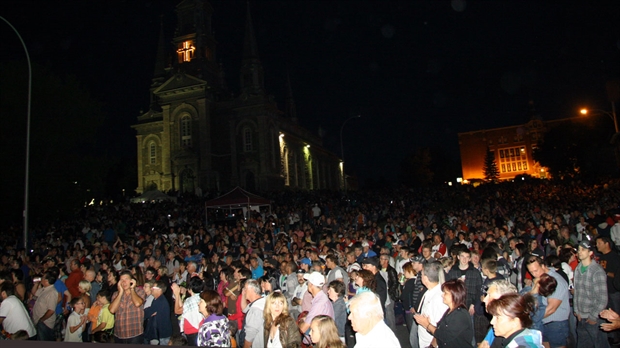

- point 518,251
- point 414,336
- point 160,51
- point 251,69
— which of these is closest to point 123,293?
point 414,336

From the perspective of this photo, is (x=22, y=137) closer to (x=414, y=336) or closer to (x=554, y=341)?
(x=414, y=336)

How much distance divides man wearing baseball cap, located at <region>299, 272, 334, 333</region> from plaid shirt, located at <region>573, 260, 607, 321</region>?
344cm

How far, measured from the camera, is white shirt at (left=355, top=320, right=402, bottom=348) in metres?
3.70

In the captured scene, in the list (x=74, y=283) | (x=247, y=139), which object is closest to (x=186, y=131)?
(x=247, y=139)

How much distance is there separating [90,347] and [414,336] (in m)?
4.34

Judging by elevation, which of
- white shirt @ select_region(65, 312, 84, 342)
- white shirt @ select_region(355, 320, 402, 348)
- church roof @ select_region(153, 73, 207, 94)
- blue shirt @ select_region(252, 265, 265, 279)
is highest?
church roof @ select_region(153, 73, 207, 94)

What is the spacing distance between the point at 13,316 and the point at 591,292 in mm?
8594

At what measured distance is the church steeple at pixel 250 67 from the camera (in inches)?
2055

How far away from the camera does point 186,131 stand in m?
51.4

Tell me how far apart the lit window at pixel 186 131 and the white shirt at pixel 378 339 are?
49568 mm

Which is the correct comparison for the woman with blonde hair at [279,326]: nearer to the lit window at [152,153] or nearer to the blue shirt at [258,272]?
the blue shirt at [258,272]

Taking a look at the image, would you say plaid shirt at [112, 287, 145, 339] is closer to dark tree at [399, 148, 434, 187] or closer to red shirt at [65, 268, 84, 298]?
red shirt at [65, 268, 84, 298]

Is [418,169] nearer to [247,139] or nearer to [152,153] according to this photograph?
[247,139]

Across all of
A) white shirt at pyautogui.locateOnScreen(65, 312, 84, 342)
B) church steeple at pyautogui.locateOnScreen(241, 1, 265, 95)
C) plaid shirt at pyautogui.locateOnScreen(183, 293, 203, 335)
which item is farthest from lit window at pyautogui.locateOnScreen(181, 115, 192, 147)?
plaid shirt at pyautogui.locateOnScreen(183, 293, 203, 335)
